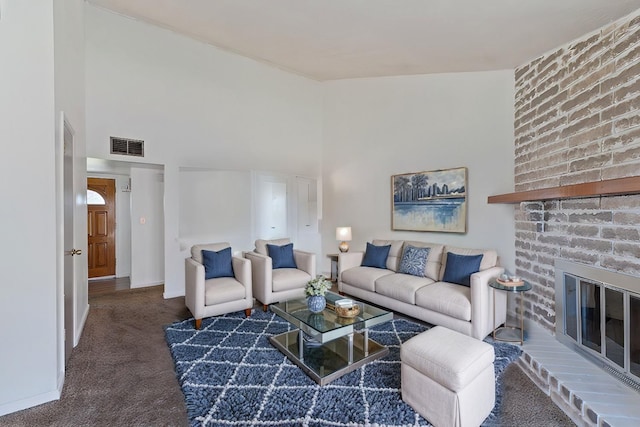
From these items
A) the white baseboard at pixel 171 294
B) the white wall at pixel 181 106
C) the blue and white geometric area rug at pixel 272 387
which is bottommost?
the blue and white geometric area rug at pixel 272 387

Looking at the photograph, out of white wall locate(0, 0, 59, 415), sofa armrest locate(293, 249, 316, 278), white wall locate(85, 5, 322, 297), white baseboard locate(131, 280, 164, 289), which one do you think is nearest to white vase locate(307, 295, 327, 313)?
sofa armrest locate(293, 249, 316, 278)

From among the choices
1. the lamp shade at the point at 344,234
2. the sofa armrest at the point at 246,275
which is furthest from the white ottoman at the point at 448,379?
the lamp shade at the point at 344,234

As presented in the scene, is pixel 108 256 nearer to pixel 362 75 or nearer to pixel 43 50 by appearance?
pixel 43 50

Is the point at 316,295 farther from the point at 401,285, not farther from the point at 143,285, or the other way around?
the point at 143,285

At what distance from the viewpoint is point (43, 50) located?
6.69 ft

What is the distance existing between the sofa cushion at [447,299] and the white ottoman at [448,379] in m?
0.96

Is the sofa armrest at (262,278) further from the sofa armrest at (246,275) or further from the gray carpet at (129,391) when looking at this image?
the gray carpet at (129,391)

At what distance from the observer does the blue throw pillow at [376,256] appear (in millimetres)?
4242

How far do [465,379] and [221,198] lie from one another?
436cm

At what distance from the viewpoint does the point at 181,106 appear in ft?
14.9

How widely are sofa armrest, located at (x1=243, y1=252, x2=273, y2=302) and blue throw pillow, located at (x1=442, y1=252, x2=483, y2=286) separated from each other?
217cm

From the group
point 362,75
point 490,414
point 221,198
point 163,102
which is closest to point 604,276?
point 490,414

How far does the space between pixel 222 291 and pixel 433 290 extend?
7.84 ft

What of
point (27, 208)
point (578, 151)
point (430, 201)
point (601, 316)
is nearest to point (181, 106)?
point (27, 208)
